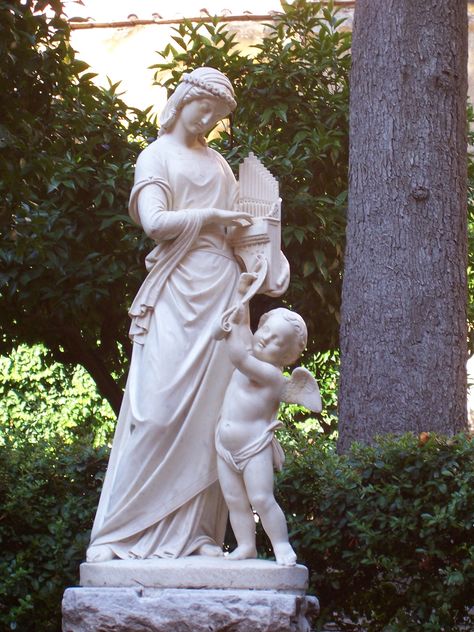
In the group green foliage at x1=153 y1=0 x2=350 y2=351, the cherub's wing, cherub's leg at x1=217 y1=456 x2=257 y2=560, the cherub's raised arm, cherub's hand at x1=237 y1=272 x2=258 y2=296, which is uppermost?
green foliage at x1=153 y1=0 x2=350 y2=351

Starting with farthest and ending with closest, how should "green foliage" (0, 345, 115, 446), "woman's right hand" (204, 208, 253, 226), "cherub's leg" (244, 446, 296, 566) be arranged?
"green foliage" (0, 345, 115, 446), "woman's right hand" (204, 208, 253, 226), "cherub's leg" (244, 446, 296, 566)

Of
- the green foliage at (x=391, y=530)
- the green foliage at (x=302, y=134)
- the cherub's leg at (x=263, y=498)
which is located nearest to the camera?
the cherub's leg at (x=263, y=498)

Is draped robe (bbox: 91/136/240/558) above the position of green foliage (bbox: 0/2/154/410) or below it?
below

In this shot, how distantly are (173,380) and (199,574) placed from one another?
0.89 m

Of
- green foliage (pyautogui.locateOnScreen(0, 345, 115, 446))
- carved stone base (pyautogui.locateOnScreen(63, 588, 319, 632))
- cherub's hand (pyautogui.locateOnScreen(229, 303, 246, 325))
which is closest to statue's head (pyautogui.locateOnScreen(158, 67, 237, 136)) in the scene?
cherub's hand (pyautogui.locateOnScreen(229, 303, 246, 325))

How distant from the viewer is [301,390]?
575cm

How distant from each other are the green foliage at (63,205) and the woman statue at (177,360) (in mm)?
2215

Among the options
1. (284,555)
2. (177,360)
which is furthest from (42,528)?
(284,555)

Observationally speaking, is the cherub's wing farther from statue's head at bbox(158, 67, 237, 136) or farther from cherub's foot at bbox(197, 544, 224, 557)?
statue's head at bbox(158, 67, 237, 136)

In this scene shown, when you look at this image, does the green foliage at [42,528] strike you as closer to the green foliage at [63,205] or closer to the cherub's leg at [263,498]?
the green foliage at [63,205]

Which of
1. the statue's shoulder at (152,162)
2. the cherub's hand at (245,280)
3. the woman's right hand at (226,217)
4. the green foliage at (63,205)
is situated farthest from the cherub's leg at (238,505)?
the green foliage at (63,205)

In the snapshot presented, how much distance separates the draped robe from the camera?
5742 millimetres

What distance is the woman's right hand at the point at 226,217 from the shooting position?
5.94 metres

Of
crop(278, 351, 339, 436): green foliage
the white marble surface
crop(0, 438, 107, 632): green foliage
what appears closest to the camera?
the white marble surface
